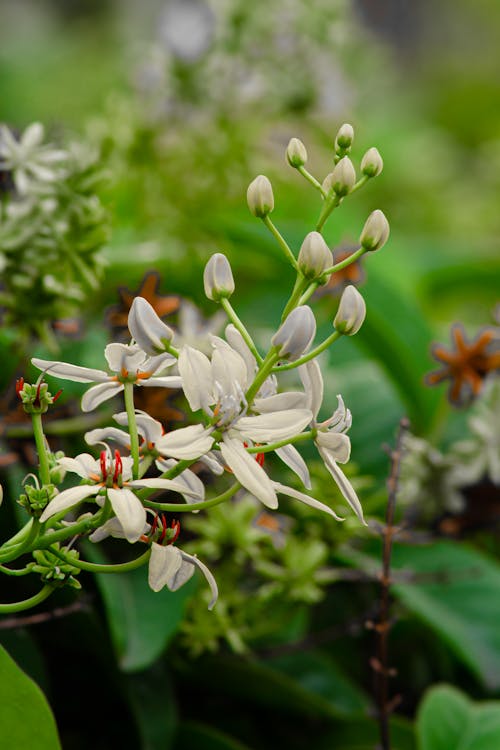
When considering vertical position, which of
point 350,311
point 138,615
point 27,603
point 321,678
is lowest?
point 321,678

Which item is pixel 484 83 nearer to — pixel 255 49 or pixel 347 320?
pixel 255 49

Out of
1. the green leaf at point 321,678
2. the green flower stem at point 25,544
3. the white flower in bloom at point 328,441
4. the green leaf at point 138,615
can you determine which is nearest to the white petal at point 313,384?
the white flower in bloom at point 328,441

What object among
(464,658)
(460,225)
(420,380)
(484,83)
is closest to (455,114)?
(484,83)

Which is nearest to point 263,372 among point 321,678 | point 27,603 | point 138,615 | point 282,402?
point 282,402

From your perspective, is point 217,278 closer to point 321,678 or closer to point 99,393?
point 99,393

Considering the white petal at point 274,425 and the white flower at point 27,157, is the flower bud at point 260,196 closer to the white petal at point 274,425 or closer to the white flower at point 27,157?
the white petal at point 274,425

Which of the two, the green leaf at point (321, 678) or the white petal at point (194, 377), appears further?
the green leaf at point (321, 678)

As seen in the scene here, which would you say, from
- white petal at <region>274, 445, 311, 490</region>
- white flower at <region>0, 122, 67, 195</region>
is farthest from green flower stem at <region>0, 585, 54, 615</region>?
white flower at <region>0, 122, 67, 195</region>
